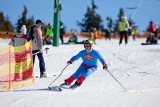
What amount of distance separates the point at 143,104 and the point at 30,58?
4.36 m

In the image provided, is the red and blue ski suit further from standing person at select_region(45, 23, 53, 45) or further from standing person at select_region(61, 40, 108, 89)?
standing person at select_region(45, 23, 53, 45)

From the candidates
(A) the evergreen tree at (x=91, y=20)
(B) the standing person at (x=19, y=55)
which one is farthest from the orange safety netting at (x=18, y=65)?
(A) the evergreen tree at (x=91, y=20)

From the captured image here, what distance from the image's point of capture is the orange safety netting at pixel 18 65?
11.0 meters

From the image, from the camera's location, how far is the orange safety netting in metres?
11.0

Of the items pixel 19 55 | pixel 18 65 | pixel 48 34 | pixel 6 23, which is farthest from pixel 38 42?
pixel 6 23

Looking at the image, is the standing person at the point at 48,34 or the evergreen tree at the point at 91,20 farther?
the evergreen tree at the point at 91,20

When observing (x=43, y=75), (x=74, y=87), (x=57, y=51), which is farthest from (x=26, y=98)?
(x=57, y=51)

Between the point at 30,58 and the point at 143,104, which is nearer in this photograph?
the point at 143,104

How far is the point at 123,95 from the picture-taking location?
30.2 ft

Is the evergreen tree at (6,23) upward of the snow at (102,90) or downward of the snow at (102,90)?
upward

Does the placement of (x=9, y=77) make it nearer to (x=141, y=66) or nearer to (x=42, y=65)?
(x=42, y=65)

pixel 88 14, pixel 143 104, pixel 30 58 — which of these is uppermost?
pixel 88 14

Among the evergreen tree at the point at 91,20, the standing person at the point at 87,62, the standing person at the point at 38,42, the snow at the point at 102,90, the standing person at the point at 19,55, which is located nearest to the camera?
the snow at the point at 102,90

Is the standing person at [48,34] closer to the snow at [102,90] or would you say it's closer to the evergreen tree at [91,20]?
the snow at [102,90]
